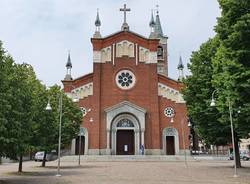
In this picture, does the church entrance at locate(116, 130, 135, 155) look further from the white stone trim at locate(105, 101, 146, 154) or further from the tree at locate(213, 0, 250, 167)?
the tree at locate(213, 0, 250, 167)

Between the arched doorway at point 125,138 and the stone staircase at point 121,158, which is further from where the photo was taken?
the arched doorway at point 125,138

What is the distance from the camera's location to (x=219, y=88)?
80.6ft

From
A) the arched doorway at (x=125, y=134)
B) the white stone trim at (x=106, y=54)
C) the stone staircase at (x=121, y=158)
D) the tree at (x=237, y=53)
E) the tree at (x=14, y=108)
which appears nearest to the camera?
the tree at (x=14, y=108)

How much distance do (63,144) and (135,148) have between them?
726 inches

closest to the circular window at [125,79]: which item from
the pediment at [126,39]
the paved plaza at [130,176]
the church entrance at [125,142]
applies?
the pediment at [126,39]

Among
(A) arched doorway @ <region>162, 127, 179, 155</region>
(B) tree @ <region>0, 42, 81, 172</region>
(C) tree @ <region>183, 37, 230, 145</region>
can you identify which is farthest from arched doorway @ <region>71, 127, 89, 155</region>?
(B) tree @ <region>0, 42, 81, 172</region>

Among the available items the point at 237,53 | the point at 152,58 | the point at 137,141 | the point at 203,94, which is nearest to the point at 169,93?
the point at 152,58

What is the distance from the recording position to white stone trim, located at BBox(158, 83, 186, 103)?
5062cm

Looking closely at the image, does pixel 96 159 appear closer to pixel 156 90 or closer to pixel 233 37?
pixel 156 90

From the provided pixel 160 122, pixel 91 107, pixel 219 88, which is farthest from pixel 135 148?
pixel 219 88

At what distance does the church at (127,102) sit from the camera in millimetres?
48750

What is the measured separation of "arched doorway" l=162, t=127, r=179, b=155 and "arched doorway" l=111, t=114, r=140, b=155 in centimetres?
398

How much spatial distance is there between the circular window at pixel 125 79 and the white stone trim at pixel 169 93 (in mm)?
4181

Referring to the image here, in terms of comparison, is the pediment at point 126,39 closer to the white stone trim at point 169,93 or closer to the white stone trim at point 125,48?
the white stone trim at point 125,48
